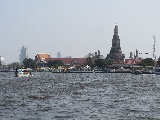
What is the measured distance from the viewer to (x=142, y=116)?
28969mm

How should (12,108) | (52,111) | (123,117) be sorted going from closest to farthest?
(123,117)
(52,111)
(12,108)

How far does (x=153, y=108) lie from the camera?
3334 cm

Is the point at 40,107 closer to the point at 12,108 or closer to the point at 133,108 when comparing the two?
the point at 12,108

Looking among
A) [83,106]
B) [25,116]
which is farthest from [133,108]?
[25,116]

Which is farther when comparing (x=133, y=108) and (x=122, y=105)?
(x=122, y=105)

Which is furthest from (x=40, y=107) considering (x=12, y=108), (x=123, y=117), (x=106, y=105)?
(x=123, y=117)

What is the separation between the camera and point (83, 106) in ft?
114

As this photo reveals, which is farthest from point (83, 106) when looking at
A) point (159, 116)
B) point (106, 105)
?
point (159, 116)

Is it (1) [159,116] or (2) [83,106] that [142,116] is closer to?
(1) [159,116]

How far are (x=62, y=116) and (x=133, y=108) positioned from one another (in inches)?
264

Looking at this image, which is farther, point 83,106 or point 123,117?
point 83,106

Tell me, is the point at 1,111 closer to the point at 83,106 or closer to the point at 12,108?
the point at 12,108

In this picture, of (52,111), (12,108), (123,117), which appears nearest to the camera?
(123,117)

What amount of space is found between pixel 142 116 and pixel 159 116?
3.52 feet
